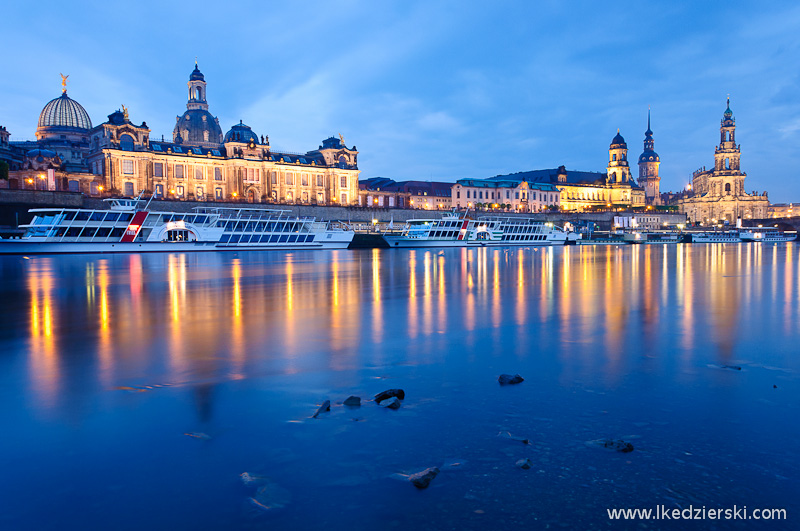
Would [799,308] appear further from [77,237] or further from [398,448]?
[77,237]

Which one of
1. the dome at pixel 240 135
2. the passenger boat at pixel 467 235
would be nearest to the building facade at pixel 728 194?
the passenger boat at pixel 467 235

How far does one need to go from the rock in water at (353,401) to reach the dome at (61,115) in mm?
123057

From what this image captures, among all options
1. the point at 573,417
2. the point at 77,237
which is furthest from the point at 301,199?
the point at 573,417

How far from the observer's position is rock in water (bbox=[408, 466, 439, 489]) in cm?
495

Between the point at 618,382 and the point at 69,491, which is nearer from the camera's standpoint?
the point at 69,491

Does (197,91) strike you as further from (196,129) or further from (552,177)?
(552,177)

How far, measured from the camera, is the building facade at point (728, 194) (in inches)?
6152

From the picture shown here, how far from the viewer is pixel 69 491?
4.83 m

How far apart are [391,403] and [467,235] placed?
69.4m

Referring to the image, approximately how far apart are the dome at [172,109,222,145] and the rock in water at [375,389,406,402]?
396ft

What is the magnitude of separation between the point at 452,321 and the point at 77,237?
4868 cm

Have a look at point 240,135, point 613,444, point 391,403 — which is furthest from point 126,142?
point 613,444

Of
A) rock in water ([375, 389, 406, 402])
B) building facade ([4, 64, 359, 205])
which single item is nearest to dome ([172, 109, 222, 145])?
building facade ([4, 64, 359, 205])

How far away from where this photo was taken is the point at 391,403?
7023 mm
